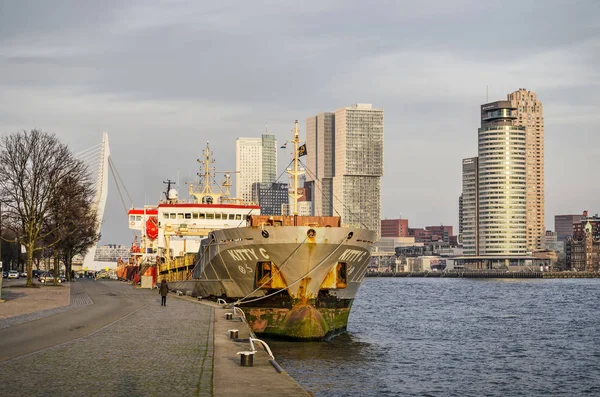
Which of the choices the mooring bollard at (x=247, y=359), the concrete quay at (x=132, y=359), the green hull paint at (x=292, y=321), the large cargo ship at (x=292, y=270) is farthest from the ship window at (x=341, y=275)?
the mooring bollard at (x=247, y=359)

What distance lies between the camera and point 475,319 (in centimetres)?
6322

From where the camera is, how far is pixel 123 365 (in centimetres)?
1988

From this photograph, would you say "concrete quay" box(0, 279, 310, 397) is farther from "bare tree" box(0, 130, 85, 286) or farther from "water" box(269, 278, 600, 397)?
"bare tree" box(0, 130, 85, 286)

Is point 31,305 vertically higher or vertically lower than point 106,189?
lower

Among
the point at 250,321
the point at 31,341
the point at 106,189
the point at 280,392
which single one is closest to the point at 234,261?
the point at 250,321

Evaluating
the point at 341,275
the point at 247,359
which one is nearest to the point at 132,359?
the point at 247,359

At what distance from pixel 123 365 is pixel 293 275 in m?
18.5

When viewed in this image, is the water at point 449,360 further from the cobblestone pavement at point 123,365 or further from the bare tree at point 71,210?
the bare tree at point 71,210

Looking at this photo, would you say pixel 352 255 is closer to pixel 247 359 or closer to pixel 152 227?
pixel 247 359

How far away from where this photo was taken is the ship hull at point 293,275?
37.6 m

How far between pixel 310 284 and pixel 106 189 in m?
123

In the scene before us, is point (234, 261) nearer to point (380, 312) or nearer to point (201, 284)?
point (201, 284)

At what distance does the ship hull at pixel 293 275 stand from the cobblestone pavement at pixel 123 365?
8390 millimetres

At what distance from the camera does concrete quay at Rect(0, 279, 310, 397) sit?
659 inches
